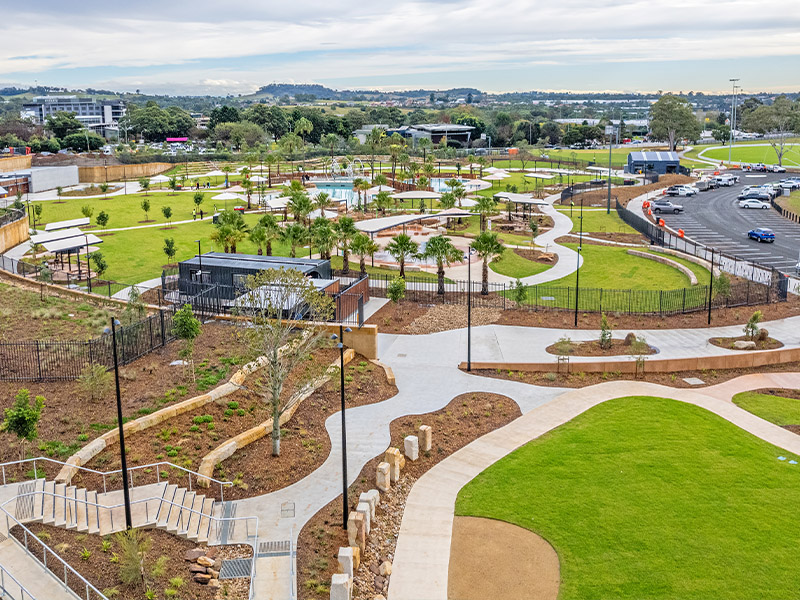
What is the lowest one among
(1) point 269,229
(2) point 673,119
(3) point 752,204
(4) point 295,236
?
(3) point 752,204

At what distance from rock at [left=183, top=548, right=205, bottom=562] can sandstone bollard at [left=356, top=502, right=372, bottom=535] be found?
13.0 feet

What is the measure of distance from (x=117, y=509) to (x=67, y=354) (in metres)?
11.5

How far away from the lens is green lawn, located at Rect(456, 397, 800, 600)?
661 inches

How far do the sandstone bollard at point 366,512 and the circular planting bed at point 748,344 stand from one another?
69.9 feet

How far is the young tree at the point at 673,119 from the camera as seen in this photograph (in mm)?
128625

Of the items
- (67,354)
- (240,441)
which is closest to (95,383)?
(67,354)

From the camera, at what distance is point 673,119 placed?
422 feet

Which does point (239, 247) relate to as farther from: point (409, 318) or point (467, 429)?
point (467, 429)

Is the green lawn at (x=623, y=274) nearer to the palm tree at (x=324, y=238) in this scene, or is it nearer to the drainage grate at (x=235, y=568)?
the palm tree at (x=324, y=238)

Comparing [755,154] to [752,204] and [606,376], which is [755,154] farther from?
[606,376]

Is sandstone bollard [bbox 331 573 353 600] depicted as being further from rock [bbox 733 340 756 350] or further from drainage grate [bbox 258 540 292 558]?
rock [bbox 733 340 756 350]

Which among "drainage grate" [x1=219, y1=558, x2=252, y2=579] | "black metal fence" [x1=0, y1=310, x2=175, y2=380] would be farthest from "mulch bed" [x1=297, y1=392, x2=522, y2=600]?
"black metal fence" [x1=0, y1=310, x2=175, y2=380]

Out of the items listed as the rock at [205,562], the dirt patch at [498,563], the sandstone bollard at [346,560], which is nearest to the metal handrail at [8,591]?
the rock at [205,562]

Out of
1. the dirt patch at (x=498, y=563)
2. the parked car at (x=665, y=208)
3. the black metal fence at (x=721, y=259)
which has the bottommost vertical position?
the dirt patch at (x=498, y=563)
